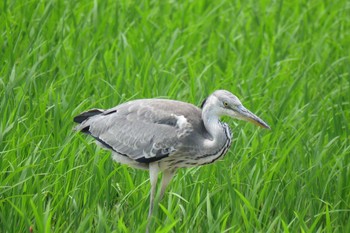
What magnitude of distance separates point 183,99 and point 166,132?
5.04 feet

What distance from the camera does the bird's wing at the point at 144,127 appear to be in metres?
4.84

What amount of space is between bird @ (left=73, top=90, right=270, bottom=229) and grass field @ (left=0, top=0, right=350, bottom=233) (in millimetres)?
137

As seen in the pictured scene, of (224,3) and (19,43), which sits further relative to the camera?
(224,3)

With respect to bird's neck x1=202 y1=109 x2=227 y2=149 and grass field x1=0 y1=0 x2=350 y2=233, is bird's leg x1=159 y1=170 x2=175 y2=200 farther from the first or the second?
bird's neck x1=202 y1=109 x2=227 y2=149

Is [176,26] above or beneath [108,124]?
beneath

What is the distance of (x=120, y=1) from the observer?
26.1 feet

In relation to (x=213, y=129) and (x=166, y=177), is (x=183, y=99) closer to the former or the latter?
(x=166, y=177)

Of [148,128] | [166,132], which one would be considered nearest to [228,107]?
[166,132]

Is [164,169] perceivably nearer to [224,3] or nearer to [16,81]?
[16,81]

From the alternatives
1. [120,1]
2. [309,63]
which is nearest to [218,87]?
[309,63]

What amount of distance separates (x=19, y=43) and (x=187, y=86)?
1.26 metres

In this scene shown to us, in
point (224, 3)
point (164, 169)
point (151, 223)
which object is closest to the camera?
point (151, 223)

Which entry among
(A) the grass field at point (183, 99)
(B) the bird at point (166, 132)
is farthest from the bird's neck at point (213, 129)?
(A) the grass field at point (183, 99)

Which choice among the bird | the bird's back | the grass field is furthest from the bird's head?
the grass field
